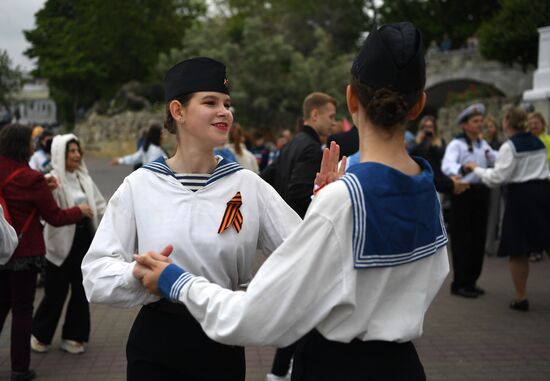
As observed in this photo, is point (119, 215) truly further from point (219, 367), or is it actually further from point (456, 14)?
point (456, 14)

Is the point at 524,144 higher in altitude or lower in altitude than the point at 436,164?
higher

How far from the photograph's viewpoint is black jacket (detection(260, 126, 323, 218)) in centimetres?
534

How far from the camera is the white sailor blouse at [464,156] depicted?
7.86 meters

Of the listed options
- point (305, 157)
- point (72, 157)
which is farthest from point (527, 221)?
point (72, 157)

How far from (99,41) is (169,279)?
50455mm

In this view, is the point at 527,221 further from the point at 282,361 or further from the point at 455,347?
the point at 282,361

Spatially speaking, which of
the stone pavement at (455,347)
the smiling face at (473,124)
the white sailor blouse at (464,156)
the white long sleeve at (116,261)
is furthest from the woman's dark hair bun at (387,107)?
the smiling face at (473,124)

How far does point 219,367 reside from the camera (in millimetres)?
2752

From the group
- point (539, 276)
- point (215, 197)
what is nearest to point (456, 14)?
point (539, 276)

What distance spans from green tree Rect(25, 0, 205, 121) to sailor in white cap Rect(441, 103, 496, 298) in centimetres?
4413

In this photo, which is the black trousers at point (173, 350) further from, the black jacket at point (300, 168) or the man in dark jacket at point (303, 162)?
the black jacket at point (300, 168)

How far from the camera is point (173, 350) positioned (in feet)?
8.86

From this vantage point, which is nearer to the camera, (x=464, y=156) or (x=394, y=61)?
(x=394, y=61)

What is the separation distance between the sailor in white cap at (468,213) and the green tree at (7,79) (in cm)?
A: 4537
